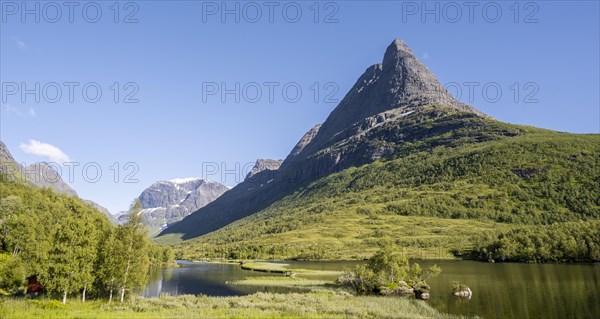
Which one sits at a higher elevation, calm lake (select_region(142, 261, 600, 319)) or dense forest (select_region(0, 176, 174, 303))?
dense forest (select_region(0, 176, 174, 303))

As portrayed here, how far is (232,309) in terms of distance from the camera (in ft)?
181

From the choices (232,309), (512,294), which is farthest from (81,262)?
(512,294)

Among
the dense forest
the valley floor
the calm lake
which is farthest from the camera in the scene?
the dense forest

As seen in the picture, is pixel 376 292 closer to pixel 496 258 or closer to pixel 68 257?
pixel 68 257

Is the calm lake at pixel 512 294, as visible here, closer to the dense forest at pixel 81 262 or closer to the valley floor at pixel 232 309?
the valley floor at pixel 232 309

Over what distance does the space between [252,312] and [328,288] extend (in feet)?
137

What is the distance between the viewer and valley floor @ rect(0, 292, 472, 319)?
47.3 m

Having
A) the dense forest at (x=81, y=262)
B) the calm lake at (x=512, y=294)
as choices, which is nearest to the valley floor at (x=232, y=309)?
the dense forest at (x=81, y=262)

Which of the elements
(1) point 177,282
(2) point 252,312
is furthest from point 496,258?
(2) point 252,312

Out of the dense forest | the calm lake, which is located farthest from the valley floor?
the calm lake

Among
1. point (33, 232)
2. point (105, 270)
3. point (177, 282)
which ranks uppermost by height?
point (33, 232)

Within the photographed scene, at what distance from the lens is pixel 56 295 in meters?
66.5

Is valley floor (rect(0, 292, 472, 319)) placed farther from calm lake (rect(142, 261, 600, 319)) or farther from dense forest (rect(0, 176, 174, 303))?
calm lake (rect(142, 261, 600, 319))

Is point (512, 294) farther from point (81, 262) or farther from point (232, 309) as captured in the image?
point (81, 262)
